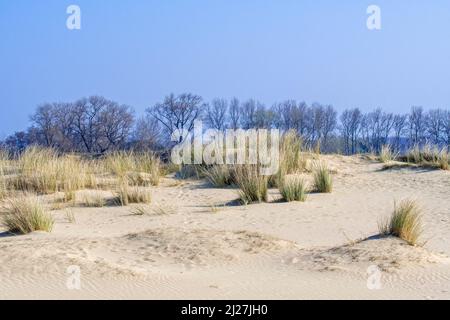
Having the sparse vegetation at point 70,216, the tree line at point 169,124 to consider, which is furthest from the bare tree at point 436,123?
the sparse vegetation at point 70,216

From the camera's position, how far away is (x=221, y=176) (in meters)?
14.0

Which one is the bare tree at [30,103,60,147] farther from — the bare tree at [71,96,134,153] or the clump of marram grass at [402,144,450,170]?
the clump of marram grass at [402,144,450,170]

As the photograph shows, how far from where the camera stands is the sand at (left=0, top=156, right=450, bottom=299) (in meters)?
5.98

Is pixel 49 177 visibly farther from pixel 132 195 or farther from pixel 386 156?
pixel 386 156

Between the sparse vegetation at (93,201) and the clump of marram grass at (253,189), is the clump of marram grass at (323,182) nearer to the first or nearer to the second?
the clump of marram grass at (253,189)

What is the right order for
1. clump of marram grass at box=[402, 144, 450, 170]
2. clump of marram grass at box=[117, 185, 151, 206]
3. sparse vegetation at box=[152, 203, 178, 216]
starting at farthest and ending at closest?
clump of marram grass at box=[402, 144, 450, 170] < clump of marram grass at box=[117, 185, 151, 206] < sparse vegetation at box=[152, 203, 178, 216]

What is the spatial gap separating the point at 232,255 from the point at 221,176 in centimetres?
657

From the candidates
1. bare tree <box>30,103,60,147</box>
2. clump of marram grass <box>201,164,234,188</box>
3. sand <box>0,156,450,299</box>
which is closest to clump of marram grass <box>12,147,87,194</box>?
sand <box>0,156,450,299</box>

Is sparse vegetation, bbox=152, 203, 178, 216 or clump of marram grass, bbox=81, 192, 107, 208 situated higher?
clump of marram grass, bbox=81, 192, 107, 208

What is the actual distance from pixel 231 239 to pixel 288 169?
6835mm

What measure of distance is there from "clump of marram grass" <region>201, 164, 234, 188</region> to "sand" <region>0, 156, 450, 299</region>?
7.68ft

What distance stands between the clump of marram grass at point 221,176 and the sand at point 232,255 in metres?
2.34

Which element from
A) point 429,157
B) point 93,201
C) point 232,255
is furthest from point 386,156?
point 232,255
